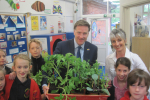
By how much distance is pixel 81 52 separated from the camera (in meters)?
1.69

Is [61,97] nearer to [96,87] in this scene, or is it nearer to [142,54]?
[96,87]

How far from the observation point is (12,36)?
261 cm

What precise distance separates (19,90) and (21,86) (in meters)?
0.04

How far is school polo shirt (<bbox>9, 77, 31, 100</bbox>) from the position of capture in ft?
4.03

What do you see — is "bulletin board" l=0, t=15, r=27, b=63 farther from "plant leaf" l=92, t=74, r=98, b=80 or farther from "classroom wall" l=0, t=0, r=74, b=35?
"plant leaf" l=92, t=74, r=98, b=80

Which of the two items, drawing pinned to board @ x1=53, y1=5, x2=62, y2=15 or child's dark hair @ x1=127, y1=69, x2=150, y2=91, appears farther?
drawing pinned to board @ x1=53, y1=5, x2=62, y2=15

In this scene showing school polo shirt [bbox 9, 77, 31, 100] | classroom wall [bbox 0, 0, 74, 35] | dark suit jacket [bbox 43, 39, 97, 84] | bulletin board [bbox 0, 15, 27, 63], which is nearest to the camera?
school polo shirt [bbox 9, 77, 31, 100]

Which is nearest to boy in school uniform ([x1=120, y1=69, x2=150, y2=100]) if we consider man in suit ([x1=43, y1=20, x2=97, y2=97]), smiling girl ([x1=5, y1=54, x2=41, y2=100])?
man in suit ([x1=43, y1=20, x2=97, y2=97])

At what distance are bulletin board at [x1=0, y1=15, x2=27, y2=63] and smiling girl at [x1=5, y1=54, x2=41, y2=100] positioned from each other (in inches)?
56.1

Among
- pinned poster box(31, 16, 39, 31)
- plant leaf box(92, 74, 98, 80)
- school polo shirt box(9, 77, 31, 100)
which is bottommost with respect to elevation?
school polo shirt box(9, 77, 31, 100)

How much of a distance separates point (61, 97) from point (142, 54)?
3563mm

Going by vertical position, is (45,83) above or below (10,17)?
below

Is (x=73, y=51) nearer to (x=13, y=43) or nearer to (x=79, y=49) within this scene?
(x=79, y=49)

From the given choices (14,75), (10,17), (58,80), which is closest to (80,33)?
(58,80)
